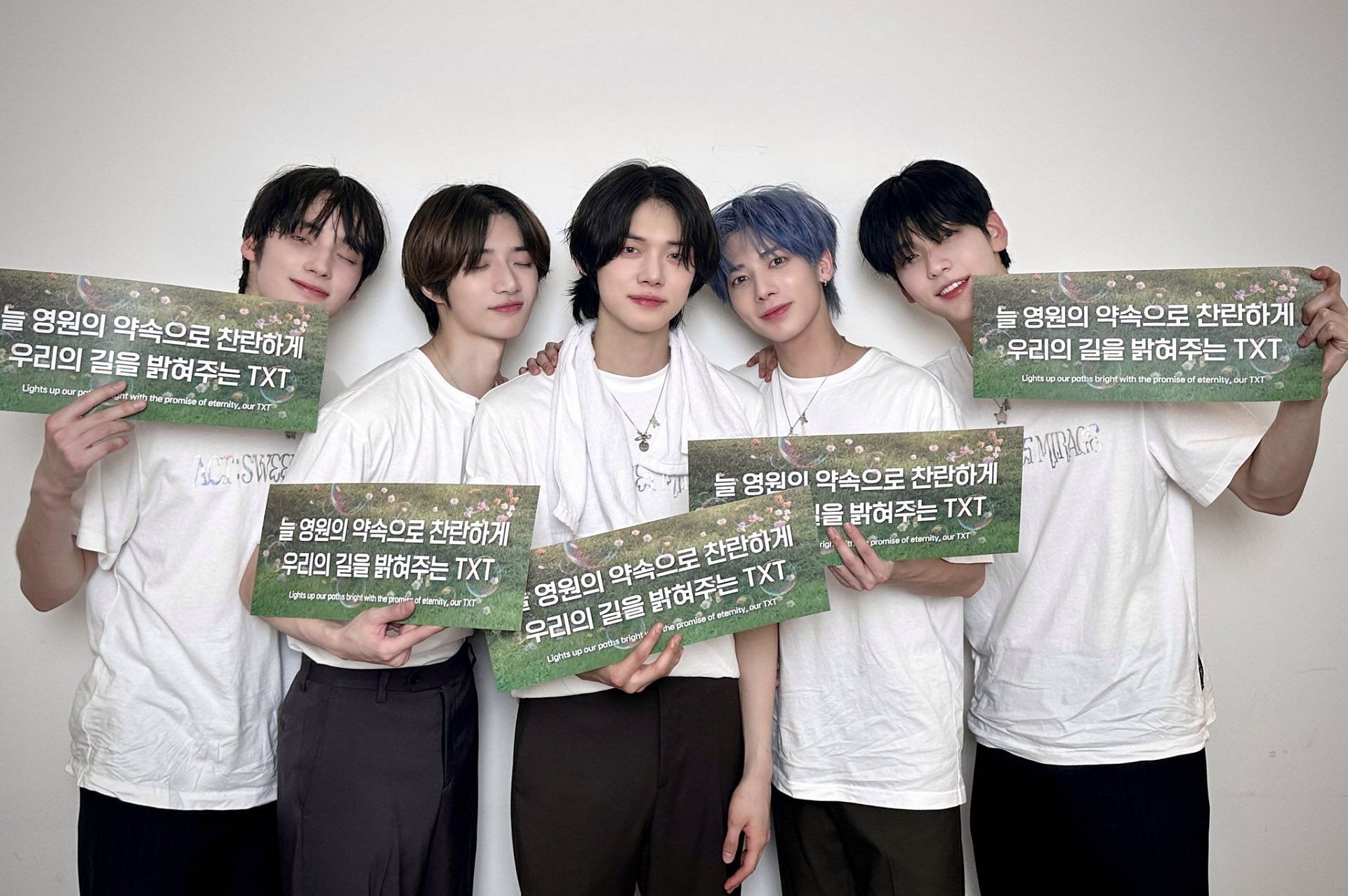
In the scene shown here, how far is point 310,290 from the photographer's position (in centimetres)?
179

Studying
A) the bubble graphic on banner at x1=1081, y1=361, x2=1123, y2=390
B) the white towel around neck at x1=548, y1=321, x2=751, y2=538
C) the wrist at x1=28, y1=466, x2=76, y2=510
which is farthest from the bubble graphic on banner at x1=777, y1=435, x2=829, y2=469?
the wrist at x1=28, y1=466, x2=76, y2=510

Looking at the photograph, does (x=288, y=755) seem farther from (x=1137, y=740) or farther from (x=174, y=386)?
(x=1137, y=740)

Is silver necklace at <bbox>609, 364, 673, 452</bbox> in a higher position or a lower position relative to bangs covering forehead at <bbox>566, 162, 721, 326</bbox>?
lower

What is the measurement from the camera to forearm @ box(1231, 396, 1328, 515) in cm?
165

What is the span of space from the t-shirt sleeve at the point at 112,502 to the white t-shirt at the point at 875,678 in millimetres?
1385

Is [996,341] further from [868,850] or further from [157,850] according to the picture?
[157,850]

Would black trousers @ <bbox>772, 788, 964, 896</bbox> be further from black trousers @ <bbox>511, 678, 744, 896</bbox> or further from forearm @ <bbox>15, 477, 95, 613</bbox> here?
forearm @ <bbox>15, 477, 95, 613</bbox>

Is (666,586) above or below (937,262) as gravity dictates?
below

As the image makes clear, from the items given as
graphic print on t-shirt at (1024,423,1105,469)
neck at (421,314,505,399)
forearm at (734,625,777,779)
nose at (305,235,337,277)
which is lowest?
forearm at (734,625,777,779)

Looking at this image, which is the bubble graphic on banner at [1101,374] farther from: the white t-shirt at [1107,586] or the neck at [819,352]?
the neck at [819,352]

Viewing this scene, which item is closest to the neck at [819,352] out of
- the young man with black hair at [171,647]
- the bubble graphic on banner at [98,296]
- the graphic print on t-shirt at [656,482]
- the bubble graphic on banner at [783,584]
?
the graphic print on t-shirt at [656,482]

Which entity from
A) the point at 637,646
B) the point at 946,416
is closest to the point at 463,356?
the point at 637,646

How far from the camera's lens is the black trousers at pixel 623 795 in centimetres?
153

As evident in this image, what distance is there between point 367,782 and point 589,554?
24.8 inches
